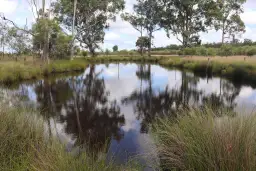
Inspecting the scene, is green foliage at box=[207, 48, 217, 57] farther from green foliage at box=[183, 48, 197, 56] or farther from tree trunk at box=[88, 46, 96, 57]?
tree trunk at box=[88, 46, 96, 57]

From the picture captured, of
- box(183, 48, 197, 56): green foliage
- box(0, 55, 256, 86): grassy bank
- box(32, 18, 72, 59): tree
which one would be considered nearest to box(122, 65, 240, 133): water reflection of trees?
box(0, 55, 256, 86): grassy bank

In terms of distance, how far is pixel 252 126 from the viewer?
3.02 meters

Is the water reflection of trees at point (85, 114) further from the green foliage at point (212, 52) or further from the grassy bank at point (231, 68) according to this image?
the green foliage at point (212, 52)

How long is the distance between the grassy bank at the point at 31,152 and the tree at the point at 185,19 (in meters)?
35.3

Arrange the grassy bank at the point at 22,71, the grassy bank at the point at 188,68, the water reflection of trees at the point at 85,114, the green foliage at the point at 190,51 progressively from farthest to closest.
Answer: the green foliage at the point at 190,51 → the grassy bank at the point at 188,68 → the grassy bank at the point at 22,71 → the water reflection of trees at the point at 85,114

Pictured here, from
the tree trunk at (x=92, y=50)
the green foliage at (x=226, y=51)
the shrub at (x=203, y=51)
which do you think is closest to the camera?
the green foliage at (x=226, y=51)

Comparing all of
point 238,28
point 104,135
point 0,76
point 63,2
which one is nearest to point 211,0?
point 238,28

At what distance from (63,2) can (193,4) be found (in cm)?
1968

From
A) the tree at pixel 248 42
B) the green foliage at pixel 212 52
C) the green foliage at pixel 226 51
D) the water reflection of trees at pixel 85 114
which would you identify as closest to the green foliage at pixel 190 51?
the green foliage at pixel 212 52

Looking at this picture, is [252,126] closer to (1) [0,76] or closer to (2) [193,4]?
(1) [0,76]

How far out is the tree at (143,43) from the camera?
46.8 m

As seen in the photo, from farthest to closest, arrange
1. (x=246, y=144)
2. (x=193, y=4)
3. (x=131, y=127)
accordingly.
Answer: (x=193, y=4)
(x=131, y=127)
(x=246, y=144)

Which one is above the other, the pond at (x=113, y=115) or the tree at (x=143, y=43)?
the tree at (x=143, y=43)

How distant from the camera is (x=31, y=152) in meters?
3.30
